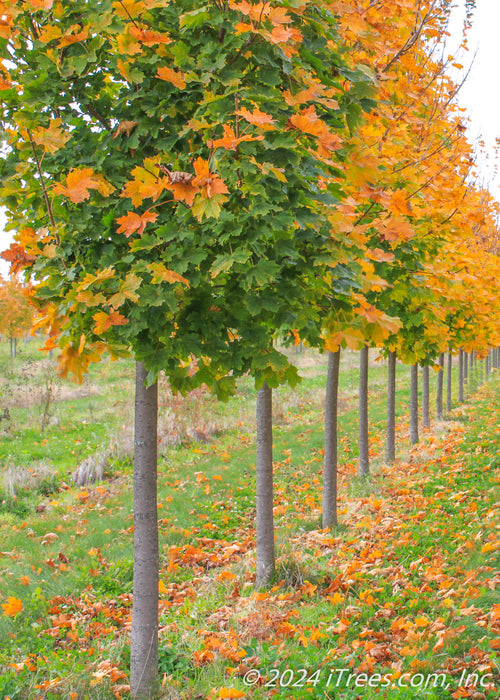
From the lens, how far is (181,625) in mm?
4207

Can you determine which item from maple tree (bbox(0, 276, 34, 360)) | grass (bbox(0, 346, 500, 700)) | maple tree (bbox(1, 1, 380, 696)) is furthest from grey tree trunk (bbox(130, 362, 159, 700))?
maple tree (bbox(0, 276, 34, 360))

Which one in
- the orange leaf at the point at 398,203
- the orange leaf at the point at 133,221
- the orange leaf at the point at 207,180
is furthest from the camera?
the orange leaf at the point at 398,203

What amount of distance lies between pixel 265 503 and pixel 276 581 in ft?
2.27

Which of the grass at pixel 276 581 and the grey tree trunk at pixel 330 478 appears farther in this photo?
the grey tree trunk at pixel 330 478

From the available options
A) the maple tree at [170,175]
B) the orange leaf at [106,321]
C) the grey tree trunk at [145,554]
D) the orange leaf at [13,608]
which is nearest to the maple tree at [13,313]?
the orange leaf at [13,608]

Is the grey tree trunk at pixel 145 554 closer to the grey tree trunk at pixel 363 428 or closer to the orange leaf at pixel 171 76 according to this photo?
the orange leaf at pixel 171 76

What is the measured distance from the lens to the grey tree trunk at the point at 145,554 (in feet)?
11.0

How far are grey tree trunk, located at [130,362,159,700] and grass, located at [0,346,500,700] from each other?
0.20m

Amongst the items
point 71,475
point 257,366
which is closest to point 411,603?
point 257,366

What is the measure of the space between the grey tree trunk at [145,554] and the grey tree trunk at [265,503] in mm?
1456

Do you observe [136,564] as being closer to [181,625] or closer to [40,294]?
[181,625]

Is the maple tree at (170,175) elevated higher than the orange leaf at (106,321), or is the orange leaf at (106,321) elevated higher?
the maple tree at (170,175)

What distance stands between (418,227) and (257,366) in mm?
3057

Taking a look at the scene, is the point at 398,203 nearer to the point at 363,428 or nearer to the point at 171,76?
the point at 171,76
